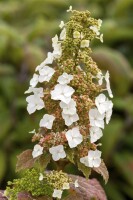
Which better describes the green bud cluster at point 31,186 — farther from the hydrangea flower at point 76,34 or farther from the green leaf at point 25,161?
the hydrangea flower at point 76,34

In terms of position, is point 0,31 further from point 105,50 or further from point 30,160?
point 30,160

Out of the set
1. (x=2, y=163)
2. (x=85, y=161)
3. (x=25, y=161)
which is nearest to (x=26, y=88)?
(x=2, y=163)

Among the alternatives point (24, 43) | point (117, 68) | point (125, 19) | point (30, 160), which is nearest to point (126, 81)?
point (117, 68)

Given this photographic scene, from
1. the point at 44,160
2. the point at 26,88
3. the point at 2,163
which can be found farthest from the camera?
the point at 26,88

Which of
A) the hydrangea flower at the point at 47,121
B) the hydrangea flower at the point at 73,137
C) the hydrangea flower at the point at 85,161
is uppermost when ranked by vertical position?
the hydrangea flower at the point at 47,121

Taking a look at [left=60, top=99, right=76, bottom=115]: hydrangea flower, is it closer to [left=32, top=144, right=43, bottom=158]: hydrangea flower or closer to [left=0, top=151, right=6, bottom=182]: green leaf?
[left=32, top=144, right=43, bottom=158]: hydrangea flower

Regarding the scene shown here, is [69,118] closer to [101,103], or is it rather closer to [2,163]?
[101,103]

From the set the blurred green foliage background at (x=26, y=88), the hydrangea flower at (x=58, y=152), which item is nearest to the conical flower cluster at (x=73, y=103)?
the hydrangea flower at (x=58, y=152)
